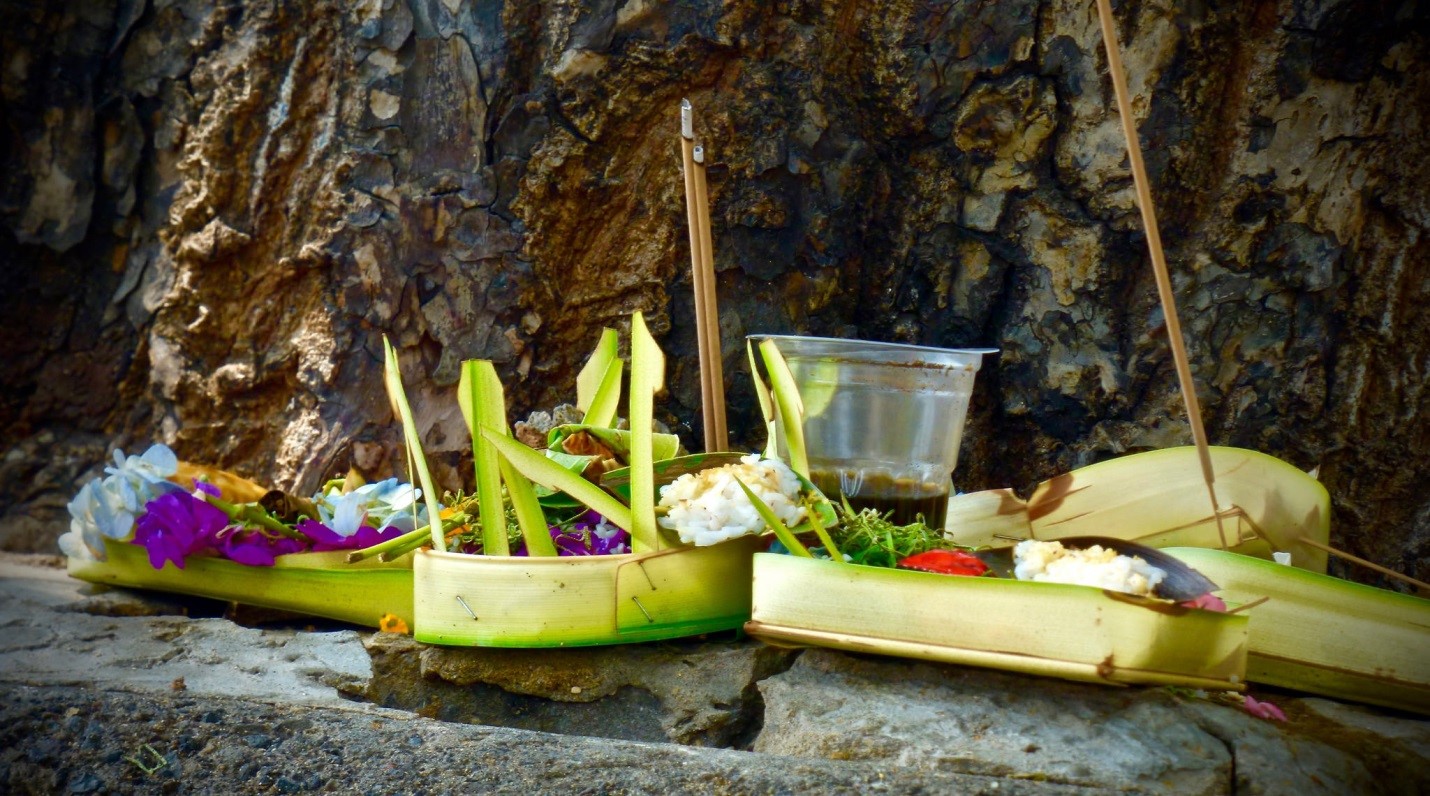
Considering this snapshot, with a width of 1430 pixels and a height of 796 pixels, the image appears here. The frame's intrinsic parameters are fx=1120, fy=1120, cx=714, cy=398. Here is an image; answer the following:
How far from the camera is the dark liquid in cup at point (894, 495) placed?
154cm

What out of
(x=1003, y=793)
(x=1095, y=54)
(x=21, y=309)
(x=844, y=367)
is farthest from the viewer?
(x=21, y=309)

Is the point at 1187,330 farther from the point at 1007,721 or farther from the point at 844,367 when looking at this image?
the point at 1007,721

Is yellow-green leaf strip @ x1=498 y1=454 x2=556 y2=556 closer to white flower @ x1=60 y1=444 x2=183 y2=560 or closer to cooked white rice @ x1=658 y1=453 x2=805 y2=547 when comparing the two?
cooked white rice @ x1=658 y1=453 x2=805 y2=547

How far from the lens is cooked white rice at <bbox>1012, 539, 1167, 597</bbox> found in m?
1.19

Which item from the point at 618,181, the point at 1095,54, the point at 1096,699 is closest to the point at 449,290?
the point at 618,181

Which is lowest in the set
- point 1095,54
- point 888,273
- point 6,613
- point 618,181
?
point 6,613

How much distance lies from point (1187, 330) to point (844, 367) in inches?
29.4

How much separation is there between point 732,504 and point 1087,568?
1.36 feet

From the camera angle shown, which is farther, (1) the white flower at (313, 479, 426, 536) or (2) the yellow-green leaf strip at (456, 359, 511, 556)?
(1) the white flower at (313, 479, 426, 536)

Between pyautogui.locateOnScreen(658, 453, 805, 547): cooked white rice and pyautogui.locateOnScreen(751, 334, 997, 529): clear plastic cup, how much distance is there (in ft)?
0.63

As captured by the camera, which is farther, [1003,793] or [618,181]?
[618,181]

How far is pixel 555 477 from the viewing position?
1.43 meters

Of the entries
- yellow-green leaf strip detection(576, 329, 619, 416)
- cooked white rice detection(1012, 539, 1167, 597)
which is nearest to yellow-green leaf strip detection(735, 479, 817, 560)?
cooked white rice detection(1012, 539, 1167, 597)

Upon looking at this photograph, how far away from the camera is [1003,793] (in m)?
1.03
